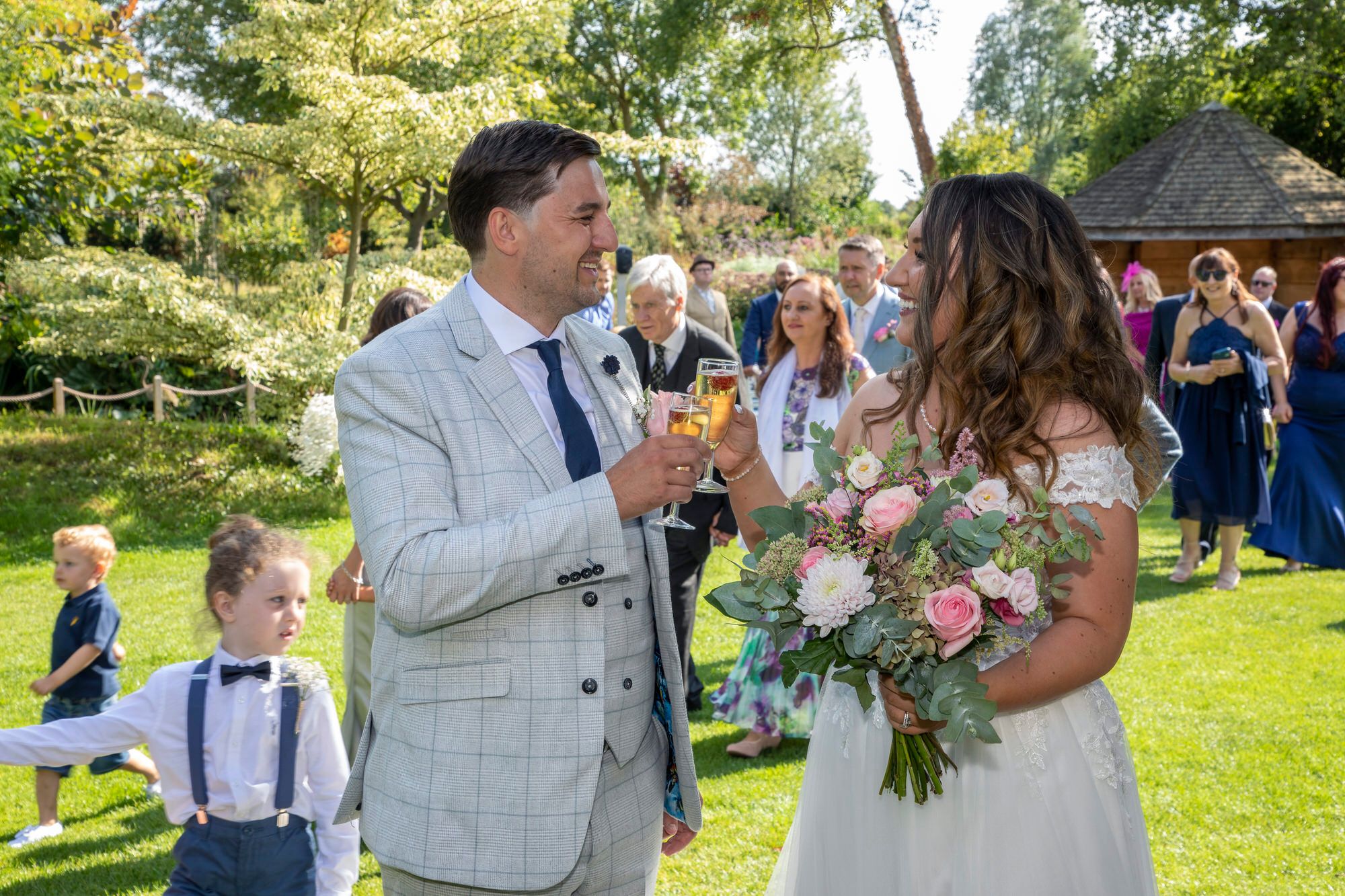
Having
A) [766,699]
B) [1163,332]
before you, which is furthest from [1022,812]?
[1163,332]

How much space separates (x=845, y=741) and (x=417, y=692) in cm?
112

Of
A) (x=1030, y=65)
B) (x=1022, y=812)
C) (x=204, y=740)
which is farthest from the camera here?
(x=1030, y=65)

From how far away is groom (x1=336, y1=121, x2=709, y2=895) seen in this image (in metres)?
2.15

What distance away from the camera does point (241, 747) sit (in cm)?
331

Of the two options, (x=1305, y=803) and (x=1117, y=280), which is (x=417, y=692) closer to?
(x=1305, y=803)

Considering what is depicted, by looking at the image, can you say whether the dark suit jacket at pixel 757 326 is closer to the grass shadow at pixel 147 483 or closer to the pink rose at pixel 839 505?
the grass shadow at pixel 147 483

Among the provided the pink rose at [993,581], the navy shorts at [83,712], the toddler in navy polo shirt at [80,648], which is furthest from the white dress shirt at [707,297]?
the pink rose at [993,581]

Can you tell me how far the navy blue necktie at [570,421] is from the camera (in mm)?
2410

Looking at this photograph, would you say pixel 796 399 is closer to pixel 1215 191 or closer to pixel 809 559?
pixel 809 559

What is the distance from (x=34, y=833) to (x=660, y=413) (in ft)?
13.1

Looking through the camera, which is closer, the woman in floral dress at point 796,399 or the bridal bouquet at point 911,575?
the bridal bouquet at point 911,575

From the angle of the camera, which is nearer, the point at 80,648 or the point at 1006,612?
the point at 1006,612

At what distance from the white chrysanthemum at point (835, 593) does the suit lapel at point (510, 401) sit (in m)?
0.57

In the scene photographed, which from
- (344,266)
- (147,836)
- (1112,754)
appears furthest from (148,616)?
(1112,754)
